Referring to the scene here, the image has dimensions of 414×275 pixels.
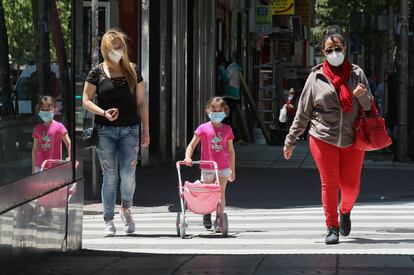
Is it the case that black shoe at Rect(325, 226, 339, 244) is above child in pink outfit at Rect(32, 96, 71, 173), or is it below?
below

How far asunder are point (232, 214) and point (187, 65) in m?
9.58

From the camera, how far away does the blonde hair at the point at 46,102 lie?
7387mm

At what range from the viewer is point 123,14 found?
1858 cm

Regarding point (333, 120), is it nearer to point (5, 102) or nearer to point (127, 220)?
point (127, 220)

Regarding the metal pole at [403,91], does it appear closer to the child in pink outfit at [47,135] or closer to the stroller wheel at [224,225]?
the stroller wheel at [224,225]

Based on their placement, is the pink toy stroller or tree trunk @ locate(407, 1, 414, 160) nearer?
the pink toy stroller

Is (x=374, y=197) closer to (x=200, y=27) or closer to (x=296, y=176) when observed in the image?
(x=296, y=176)

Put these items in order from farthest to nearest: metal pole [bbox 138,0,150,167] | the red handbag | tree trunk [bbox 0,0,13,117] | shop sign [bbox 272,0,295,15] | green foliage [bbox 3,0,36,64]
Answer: shop sign [bbox 272,0,295,15]
metal pole [bbox 138,0,150,167]
the red handbag
green foliage [bbox 3,0,36,64]
tree trunk [bbox 0,0,13,117]

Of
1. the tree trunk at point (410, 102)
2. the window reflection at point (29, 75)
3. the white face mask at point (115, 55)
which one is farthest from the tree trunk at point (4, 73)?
the tree trunk at point (410, 102)

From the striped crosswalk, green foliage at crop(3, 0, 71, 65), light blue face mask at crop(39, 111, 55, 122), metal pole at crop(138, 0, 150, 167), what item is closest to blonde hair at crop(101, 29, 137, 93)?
the striped crosswalk

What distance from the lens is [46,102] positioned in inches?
299

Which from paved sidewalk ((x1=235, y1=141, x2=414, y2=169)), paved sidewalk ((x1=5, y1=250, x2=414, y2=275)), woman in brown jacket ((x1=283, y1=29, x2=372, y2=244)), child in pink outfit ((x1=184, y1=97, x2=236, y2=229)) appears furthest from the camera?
paved sidewalk ((x1=235, y1=141, x2=414, y2=169))

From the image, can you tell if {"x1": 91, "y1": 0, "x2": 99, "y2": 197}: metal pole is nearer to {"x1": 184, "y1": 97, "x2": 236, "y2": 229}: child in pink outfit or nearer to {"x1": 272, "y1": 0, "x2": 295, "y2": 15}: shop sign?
{"x1": 184, "y1": 97, "x2": 236, "y2": 229}: child in pink outfit

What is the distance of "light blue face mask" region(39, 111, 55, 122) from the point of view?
24.3 feet
